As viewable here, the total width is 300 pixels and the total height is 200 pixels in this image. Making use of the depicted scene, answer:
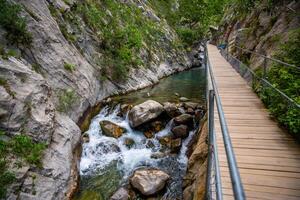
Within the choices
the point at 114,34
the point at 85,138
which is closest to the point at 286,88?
the point at 85,138

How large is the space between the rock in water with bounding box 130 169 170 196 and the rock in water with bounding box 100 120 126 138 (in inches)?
123

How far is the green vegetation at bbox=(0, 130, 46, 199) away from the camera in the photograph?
6119 millimetres

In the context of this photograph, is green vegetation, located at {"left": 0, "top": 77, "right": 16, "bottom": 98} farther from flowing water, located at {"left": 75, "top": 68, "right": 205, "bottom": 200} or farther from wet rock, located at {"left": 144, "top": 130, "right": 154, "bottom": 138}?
wet rock, located at {"left": 144, "top": 130, "right": 154, "bottom": 138}

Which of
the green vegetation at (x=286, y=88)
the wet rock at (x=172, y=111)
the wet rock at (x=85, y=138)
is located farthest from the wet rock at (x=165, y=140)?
the green vegetation at (x=286, y=88)

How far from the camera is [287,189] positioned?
3.95m

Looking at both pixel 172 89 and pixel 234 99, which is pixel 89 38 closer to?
pixel 172 89

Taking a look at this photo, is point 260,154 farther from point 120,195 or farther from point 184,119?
point 184,119

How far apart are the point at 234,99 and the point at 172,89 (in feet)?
35.7

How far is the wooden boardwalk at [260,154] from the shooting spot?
399 centimetres

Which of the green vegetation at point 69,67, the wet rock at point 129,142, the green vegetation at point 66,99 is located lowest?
the wet rock at point 129,142

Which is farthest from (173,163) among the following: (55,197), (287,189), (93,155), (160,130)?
(287,189)

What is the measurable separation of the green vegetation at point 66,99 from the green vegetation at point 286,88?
792 centimetres

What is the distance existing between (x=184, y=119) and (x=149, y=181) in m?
4.48

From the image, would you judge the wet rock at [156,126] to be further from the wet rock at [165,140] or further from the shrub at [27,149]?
the shrub at [27,149]
